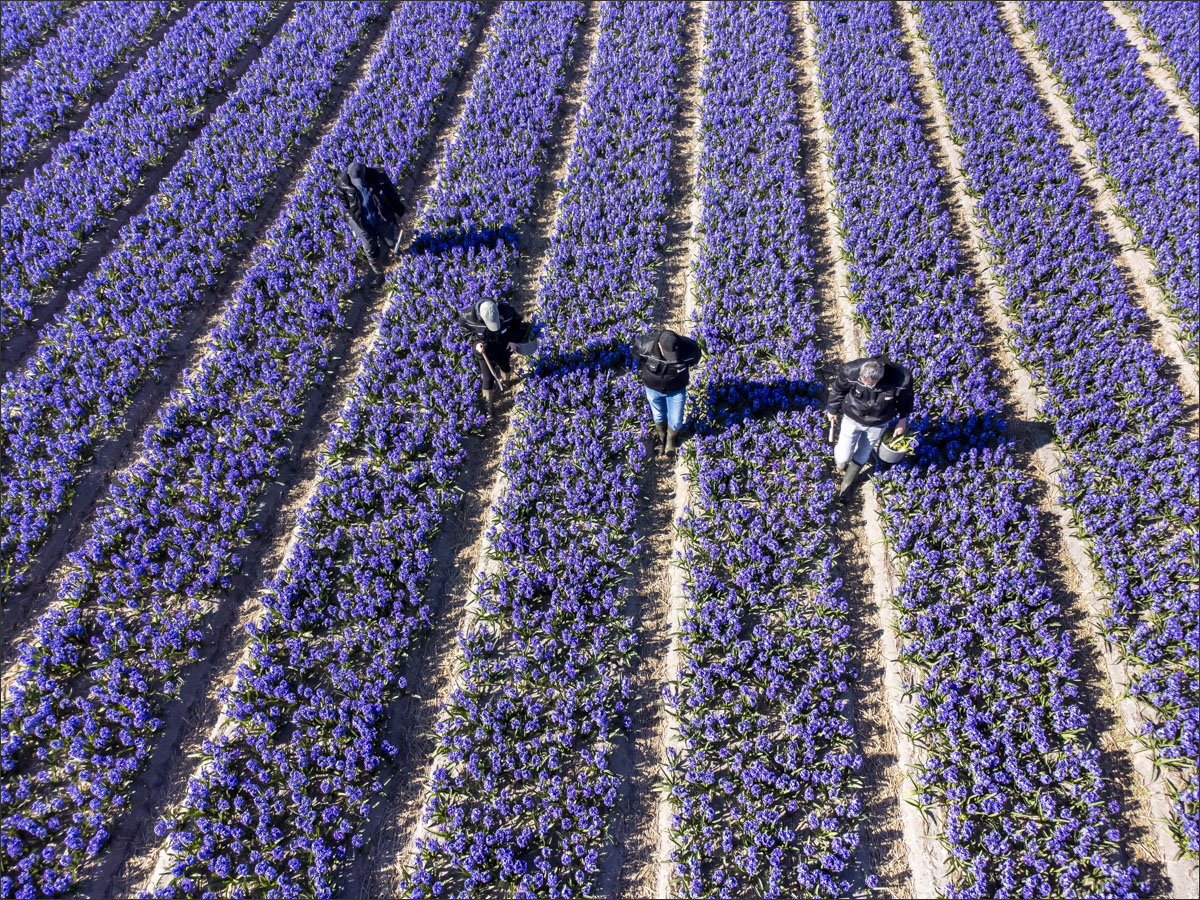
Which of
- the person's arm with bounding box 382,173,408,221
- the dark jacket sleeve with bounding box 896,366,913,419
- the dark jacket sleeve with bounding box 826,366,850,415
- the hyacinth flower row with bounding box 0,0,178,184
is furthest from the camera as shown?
the hyacinth flower row with bounding box 0,0,178,184

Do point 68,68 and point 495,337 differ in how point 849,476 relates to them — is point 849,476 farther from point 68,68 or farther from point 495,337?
point 68,68

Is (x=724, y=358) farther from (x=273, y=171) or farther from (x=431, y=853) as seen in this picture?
(x=273, y=171)

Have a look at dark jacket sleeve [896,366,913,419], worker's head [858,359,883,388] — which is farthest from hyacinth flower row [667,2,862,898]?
worker's head [858,359,883,388]

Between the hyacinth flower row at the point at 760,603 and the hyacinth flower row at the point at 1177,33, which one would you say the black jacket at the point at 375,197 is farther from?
the hyacinth flower row at the point at 1177,33

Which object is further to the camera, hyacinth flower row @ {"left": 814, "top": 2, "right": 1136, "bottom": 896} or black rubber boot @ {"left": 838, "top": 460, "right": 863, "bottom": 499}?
black rubber boot @ {"left": 838, "top": 460, "right": 863, "bottom": 499}

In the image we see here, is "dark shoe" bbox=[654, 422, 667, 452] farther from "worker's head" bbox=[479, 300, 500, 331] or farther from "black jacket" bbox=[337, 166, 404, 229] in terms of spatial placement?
"black jacket" bbox=[337, 166, 404, 229]

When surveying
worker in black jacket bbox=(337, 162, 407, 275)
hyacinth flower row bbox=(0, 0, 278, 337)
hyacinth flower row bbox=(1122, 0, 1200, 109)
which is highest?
hyacinth flower row bbox=(1122, 0, 1200, 109)

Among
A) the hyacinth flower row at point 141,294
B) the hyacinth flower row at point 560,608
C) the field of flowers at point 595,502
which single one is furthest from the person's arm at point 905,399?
the hyacinth flower row at point 141,294

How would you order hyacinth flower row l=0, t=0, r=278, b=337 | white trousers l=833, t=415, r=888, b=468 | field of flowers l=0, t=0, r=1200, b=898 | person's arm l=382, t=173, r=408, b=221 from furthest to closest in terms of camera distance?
hyacinth flower row l=0, t=0, r=278, b=337 < person's arm l=382, t=173, r=408, b=221 < white trousers l=833, t=415, r=888, b=468 < field of flowers l=0, t=0, r=1200, b=898

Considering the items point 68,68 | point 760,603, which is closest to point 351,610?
point 760,603
